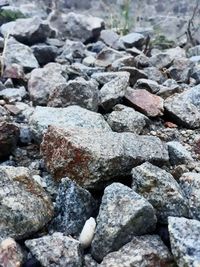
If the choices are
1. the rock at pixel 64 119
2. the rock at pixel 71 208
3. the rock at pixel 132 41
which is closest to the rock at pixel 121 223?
the rock at pixel 71 208

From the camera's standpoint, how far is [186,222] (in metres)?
1.45

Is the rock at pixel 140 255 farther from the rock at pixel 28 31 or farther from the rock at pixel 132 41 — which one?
the rock at pixel 132 41

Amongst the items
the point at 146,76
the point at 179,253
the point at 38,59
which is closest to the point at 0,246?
the point at 179,253

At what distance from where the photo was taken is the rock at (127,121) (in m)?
2.28

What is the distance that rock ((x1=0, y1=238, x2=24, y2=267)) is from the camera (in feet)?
4.65

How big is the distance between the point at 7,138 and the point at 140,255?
89 centimetres

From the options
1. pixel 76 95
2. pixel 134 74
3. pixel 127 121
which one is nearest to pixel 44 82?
pixel 76 95

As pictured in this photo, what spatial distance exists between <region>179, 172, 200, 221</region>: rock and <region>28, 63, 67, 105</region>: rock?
3.71 ft

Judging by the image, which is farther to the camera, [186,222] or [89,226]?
[89,226]

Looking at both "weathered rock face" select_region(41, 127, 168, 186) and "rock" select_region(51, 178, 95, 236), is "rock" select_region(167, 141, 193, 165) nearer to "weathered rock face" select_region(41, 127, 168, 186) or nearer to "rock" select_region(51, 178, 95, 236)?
"weathered rock face" select_region(41, 127, 168, 186)

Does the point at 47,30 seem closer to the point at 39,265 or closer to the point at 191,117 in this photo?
the point at 191,117

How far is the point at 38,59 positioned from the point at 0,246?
2.48 metres

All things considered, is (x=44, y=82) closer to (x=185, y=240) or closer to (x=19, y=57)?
(x=19, y=57)

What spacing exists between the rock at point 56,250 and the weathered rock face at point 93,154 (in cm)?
31
